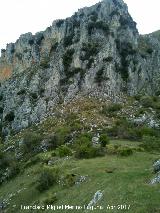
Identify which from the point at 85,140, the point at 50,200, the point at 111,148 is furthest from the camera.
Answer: the point at 85,140

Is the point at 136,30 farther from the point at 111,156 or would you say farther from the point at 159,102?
the point at 111,156

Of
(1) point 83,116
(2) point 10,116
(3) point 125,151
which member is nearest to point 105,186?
(3) point 125,151

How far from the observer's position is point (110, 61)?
366ft

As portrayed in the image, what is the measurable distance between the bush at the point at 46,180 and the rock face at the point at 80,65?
45.6m

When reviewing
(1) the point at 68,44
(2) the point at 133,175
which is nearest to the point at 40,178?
(2) the point at 133,175

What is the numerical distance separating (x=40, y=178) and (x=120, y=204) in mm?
21521

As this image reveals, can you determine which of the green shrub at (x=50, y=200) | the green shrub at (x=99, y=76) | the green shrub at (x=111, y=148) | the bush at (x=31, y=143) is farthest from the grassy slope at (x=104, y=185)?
the green shrub at (x=99, y=76)

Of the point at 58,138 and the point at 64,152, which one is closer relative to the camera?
the point at 64,152

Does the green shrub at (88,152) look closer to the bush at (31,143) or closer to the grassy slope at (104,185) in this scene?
the grassy slope at (104,185)

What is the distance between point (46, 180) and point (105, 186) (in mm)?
12725

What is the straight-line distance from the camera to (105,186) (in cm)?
4553

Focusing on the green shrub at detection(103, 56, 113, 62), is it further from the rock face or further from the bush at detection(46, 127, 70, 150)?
the bush at detection(46, 127, 70, 150)

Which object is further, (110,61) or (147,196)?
(110,61)

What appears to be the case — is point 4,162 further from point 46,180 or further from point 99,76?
point 99,76
